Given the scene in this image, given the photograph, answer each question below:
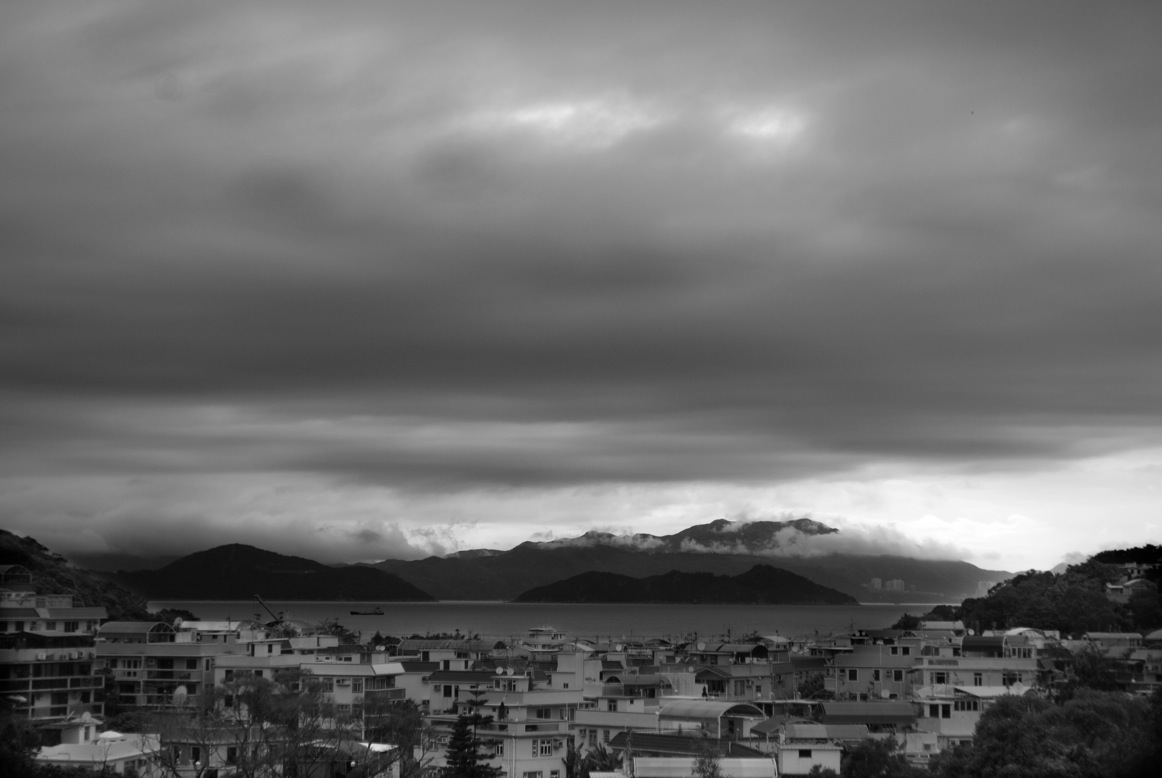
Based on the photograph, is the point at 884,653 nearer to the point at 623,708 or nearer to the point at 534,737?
the point at 623,708

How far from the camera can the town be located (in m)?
40.5

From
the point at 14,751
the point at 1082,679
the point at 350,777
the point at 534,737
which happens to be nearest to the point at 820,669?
the point at 1082,679

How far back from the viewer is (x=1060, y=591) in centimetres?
10525

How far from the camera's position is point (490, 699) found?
5178cm

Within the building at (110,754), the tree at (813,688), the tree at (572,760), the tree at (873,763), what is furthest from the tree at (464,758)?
the tree at (813,688)

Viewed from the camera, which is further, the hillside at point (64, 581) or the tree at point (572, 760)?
the hillside at point (64, 581)

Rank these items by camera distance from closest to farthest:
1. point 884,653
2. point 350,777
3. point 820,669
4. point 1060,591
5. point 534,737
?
point 350,777, point 534,737, point 884,653, point 820,669, point 1060,591

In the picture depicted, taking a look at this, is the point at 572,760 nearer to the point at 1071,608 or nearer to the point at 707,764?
the point at 707,764

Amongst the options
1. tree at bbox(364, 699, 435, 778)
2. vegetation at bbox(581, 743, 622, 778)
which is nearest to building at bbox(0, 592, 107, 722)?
tree at bbox(364, 699, 435, 778)

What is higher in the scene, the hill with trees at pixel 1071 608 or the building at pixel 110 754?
the hill with trees at pixel 1071 608

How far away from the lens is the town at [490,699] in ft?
133

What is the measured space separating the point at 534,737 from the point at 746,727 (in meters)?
7.83

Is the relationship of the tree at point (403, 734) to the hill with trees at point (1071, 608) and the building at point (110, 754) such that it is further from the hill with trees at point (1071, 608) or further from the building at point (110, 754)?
the hill with trees at point (1071, 608)

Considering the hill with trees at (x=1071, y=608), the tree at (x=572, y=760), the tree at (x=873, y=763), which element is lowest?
the tree at (x=572, y=760)
